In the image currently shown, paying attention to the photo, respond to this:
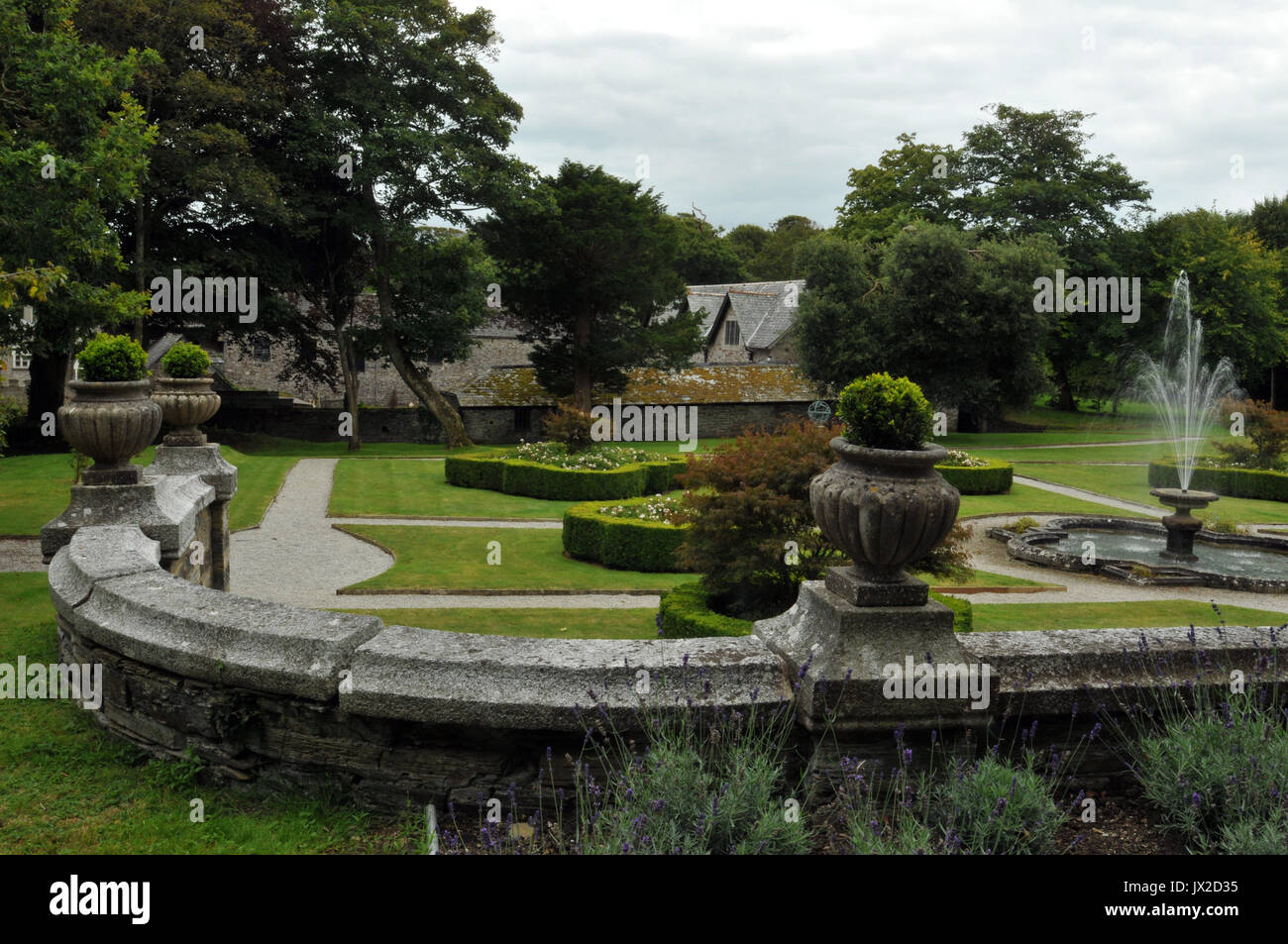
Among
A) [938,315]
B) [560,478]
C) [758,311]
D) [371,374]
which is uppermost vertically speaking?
[758,311]

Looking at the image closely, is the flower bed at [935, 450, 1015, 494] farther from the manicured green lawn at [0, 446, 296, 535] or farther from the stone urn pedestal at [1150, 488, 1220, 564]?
the manicured green lawn at [0, 446, 296, 535]

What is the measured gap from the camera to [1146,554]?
16.2 metres

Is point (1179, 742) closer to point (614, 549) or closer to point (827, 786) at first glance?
point (827, 786)

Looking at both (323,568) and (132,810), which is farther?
(323,568)

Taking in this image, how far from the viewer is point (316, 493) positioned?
804 inches

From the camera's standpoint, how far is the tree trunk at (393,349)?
105 ft

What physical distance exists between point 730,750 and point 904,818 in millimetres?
730

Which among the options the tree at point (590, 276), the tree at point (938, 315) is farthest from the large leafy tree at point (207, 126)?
the tree at point (938, 315)

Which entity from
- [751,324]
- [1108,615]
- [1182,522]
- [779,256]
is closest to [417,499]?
[1108,615]

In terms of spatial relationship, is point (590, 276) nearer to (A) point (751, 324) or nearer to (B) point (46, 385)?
(B) point (46, 385)

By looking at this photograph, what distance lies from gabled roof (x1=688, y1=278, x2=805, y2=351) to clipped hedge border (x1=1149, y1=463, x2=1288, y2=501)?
26.7 meters

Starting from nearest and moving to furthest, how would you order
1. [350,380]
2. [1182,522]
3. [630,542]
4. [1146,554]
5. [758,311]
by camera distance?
[630,542]
[1182,522]
[1146,554]
[350,380]
[758,311]

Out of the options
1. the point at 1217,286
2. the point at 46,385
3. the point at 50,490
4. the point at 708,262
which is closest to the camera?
the point at 50,490

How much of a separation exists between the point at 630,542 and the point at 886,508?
973 cm
